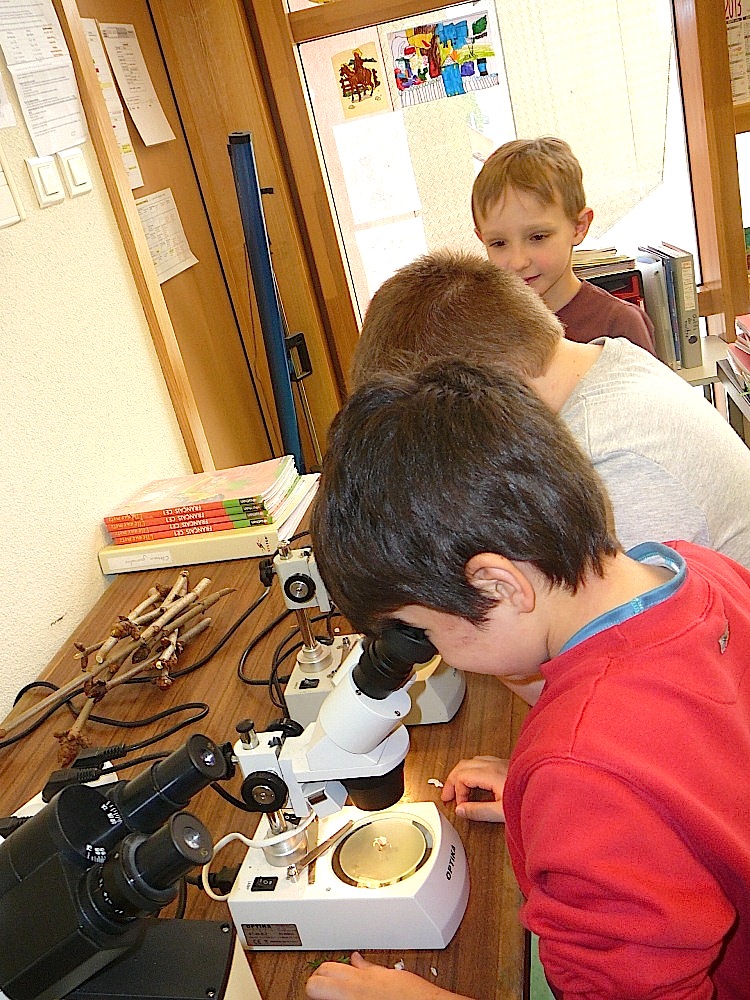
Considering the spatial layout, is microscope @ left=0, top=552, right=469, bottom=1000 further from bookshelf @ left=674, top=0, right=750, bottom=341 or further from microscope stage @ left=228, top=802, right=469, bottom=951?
bookshelf @ left=674, top=0, right=750, bottom=341

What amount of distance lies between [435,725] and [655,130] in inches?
94.8

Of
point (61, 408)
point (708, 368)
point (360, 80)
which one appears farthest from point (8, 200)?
point (708, 368)

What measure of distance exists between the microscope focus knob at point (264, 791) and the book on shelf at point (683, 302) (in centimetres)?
234

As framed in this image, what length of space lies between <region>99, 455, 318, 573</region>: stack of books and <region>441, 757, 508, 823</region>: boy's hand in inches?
30.1

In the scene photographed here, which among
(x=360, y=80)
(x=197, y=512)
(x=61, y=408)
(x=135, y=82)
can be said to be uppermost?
(x=135, y=82)

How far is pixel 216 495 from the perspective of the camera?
1.80 metres

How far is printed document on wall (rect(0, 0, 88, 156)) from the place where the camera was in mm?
1633

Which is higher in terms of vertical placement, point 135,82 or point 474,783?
point 135,82

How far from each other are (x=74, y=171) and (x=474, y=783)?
1384mm

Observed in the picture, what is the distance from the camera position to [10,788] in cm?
126

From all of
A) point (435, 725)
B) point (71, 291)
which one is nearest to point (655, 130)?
point (71, 291)

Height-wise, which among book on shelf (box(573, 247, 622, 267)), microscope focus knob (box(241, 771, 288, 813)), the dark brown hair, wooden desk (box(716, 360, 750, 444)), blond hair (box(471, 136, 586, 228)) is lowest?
wooden desk (box(716, 360, 750, 444))

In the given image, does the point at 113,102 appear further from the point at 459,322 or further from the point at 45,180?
the point at 459,322

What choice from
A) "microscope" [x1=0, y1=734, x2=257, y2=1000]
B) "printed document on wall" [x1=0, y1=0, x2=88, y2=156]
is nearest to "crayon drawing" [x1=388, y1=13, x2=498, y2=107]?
"printed document on wall" [x1=0, y1=0, x2=88, y2=156]
